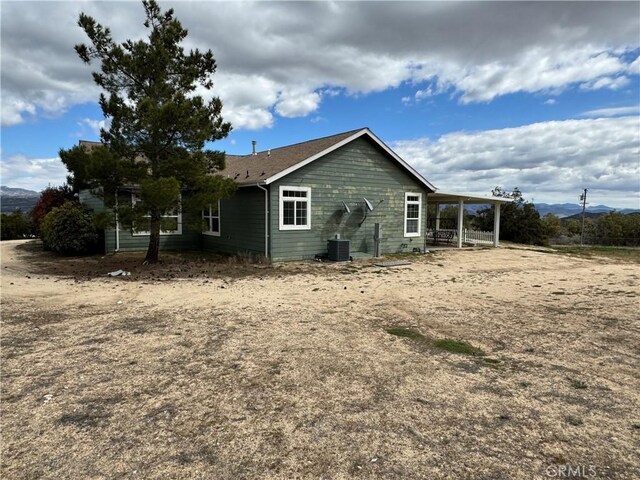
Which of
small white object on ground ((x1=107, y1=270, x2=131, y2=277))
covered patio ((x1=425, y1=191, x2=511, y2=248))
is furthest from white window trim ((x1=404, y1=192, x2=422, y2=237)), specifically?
small white object on ground ((x1=107, y1=270, x2=131, y2=277))

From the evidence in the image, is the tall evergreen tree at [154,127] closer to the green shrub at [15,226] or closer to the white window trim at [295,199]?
the white window trim at [295,199]

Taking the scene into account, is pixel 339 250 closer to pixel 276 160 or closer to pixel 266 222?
pixel 266 222

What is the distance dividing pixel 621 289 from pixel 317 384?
27.8 ft

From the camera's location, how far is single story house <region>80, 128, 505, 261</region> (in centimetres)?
1344

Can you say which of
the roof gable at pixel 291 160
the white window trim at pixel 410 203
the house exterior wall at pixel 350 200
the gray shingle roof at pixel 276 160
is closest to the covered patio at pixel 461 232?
the white window trim at pixel 410 203

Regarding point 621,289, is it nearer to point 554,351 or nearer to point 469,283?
point 469,283

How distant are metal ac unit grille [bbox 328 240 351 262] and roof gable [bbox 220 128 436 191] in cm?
274

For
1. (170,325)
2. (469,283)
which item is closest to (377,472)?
(170,325)

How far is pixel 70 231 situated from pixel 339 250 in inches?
364

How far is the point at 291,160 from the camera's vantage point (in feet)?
46.5

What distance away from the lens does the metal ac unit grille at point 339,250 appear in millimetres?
13773

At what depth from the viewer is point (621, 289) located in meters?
9.31

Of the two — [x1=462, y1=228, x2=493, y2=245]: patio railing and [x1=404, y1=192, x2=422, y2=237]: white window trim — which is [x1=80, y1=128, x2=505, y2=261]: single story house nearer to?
[x1=404, y1=192, x2=422, y2=237]: white window trim

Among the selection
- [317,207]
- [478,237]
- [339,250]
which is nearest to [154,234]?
[317,207]
